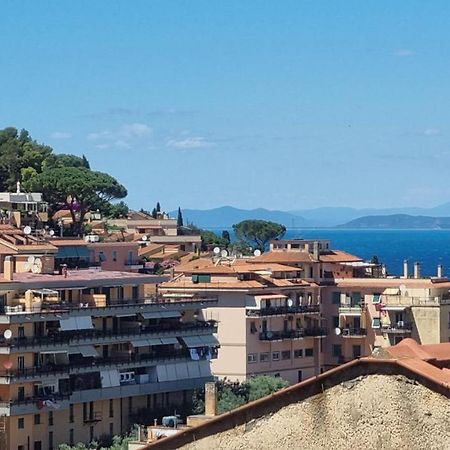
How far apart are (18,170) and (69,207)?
43.4 ft

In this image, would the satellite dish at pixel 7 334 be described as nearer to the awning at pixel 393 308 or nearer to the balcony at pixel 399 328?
the balcony at pixel 399 328

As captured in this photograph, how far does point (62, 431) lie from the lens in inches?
2157

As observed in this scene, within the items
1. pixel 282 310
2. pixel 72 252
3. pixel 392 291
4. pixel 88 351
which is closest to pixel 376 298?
pixel 392 291

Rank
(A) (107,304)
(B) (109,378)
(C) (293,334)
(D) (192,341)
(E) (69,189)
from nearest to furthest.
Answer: (B) (109,378), (A) (107,304), (D) (192,341), (C) (293,334), (E) (69,189)

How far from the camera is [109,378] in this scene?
190 feet

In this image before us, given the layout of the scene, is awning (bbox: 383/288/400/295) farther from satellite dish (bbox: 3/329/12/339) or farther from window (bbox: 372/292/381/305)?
satellite dish (bbox: 3/329/12/339)

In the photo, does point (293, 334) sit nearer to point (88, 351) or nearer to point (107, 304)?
point (107, 304)

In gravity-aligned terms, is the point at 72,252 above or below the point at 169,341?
above

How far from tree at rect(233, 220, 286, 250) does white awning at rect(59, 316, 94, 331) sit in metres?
79.1

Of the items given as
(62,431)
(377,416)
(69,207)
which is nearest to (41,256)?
(62,431)

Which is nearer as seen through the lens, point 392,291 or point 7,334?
point 7,334

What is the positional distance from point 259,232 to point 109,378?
8116 cm

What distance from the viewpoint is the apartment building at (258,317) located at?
7088 cm

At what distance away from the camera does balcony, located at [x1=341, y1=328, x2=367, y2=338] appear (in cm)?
7552
